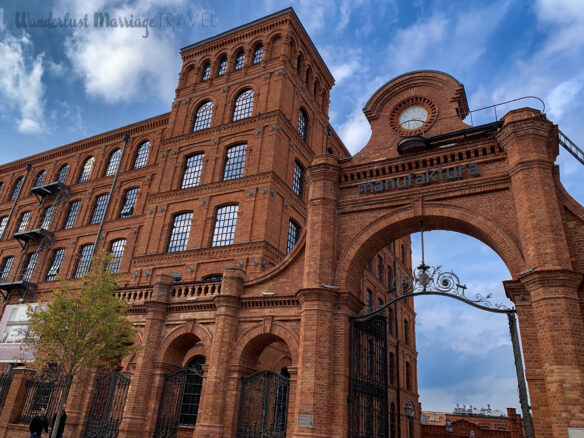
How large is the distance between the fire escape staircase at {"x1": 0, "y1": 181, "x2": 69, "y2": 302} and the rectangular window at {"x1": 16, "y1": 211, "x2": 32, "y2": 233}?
1.85 meters

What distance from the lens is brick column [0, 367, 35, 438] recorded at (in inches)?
726

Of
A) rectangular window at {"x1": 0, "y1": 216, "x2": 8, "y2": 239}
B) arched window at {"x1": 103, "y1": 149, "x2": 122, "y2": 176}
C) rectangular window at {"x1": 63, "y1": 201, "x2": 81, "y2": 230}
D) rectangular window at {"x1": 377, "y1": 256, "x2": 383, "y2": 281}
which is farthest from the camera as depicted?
rectangular window at {"x1": 0, "y1": 216, "x2": 8, "y2": 239}

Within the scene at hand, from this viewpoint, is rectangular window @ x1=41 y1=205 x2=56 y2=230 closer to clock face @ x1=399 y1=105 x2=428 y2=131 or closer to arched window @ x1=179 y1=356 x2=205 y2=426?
arched window @ x1=179 y1=356 x2=205 y2=426

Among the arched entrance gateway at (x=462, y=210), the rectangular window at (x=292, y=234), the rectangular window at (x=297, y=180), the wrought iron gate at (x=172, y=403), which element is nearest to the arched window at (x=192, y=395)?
the wrought iron gate at (x=172, y=403)

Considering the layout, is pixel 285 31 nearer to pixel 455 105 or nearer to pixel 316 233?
pixel 455 105

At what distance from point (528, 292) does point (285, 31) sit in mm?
23136

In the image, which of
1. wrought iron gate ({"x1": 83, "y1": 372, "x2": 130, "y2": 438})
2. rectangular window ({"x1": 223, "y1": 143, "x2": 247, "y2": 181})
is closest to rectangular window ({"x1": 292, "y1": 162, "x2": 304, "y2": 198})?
rectangular window ({"x1": 223, "y1": 143, "x2": 247, "y2": 181})

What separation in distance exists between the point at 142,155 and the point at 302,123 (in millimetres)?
12894

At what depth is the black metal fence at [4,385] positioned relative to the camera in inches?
772

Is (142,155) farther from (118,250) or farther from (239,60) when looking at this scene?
(239,60)

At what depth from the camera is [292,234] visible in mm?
26188

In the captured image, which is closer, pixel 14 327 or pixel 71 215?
pixel 14 327

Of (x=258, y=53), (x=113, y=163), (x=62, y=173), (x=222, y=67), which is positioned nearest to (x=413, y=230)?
(x=258, y=53)

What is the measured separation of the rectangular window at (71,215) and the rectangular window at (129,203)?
4.75 meters
